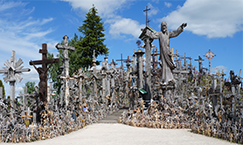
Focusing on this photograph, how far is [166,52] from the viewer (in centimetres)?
1112

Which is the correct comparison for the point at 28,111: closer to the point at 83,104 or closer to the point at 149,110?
the point at 83,104

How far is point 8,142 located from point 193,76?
1665 centimetres

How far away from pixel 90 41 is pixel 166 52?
54.6ft

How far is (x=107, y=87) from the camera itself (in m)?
15.5

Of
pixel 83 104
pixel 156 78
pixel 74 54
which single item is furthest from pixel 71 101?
pixel 74 54

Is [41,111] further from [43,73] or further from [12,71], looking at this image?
A: [12,71]

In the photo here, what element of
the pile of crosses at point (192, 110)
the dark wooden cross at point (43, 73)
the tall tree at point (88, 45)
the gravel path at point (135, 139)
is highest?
the tall tree at point (88, 45)

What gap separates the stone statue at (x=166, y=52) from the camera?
1109cm

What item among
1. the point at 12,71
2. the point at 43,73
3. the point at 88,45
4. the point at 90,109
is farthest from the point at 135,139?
the point at 88,45

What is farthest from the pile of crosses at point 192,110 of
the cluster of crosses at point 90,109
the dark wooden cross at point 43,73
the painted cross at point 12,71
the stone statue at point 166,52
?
the painted cross at point 12,71

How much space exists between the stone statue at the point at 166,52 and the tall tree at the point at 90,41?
1504 cm

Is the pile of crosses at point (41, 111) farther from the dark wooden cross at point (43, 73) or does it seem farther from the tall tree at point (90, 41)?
the tall tree at point (90, 41)

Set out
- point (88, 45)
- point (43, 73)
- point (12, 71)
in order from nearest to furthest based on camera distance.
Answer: point (43, 73), point (12, 71), point (88, 45)

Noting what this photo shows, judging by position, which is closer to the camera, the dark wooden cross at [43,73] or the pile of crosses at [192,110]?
the pile of crosses at [192,110]
